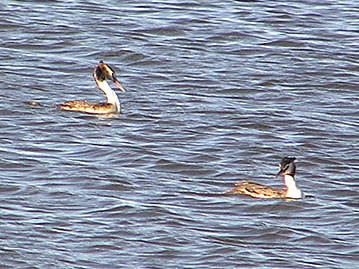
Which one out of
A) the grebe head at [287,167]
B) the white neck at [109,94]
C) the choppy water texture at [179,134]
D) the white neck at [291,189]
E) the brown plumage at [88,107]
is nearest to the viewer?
the choppy water texture at [179,134]

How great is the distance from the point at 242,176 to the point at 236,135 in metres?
1.74

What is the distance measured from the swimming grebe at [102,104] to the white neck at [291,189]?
404 cm

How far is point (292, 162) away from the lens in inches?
547

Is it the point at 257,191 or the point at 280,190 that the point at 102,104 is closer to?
the point at 280,190

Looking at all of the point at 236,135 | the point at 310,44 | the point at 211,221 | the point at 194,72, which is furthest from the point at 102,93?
the point at 211,221

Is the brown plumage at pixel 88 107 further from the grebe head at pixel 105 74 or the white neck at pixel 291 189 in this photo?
the white neck at pixel 291 189

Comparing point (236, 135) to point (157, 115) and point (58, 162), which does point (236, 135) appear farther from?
point (58, 162)

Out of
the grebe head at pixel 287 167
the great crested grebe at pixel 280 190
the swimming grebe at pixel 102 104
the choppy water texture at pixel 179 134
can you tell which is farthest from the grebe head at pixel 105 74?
the grebe head at pixel 287 167

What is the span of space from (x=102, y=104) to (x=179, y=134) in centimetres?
166

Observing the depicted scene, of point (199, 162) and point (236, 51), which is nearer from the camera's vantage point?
point (199, 162)

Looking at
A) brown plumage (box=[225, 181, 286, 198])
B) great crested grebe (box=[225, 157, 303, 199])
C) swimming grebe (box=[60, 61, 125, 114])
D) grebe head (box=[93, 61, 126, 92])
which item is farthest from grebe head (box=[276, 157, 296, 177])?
grebe head (box=[93, 61, 126, 92])

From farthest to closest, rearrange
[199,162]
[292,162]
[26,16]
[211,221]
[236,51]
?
[26,16], [236,51], [199,162], [292,162], [211,221]

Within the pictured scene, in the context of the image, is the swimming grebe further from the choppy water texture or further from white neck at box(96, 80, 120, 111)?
the choppy water texture

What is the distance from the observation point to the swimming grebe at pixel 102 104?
55.8ft
